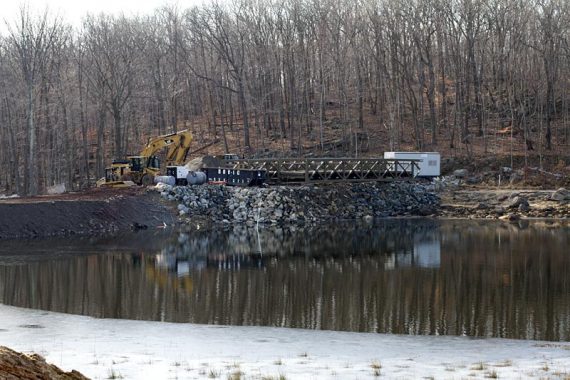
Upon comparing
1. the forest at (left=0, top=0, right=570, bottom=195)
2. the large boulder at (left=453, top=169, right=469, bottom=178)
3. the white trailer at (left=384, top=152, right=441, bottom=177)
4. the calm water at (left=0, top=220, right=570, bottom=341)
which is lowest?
the calm water at (left=0, top=220, right=570, bottom=341)

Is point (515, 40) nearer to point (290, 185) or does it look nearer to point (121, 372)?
point (290, 185)

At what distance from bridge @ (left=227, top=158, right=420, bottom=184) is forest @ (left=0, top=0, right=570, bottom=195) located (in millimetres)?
9163

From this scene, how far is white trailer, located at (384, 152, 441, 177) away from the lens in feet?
179

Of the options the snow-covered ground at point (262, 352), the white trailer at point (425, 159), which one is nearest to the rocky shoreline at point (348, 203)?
the white trailer at point (425, 159)

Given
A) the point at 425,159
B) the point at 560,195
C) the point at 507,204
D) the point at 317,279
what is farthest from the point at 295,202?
the point at 317,279

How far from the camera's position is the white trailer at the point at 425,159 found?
54656 mm

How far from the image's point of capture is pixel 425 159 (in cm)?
5488

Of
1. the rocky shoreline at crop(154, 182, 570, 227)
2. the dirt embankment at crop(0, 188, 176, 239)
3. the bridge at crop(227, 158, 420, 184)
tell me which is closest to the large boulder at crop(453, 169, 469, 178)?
the rocky shoreline at crop(154, 182, 570, 227)

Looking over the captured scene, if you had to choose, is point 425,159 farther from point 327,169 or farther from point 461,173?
point 327,169

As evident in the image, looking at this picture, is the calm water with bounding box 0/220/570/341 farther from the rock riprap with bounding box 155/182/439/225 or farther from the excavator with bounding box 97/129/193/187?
the excavator with bounding box 97/129/193/187

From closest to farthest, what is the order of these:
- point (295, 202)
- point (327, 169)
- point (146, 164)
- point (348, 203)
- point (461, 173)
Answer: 1. point (295, 202)
2. point (348, 203)
3. point (146, 164)
4. point (327, 169)
5. point (461, 173)

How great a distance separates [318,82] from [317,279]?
47.5m

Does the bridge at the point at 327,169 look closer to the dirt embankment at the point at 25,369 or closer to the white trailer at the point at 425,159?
the white trailer at the point at 425,159

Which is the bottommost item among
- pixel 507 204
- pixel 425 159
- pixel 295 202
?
pixel 507 204
